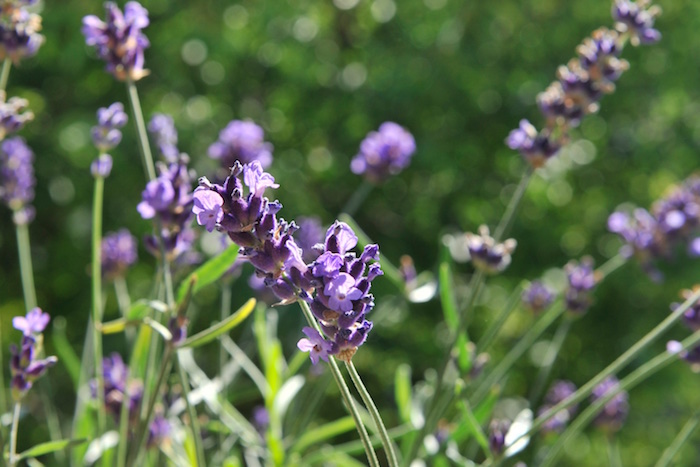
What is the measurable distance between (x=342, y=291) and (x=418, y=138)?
285cm

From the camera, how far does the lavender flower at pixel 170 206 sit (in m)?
0.97

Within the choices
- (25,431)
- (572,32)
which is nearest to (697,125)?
(572,32)

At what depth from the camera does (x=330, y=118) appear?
3.48 meters

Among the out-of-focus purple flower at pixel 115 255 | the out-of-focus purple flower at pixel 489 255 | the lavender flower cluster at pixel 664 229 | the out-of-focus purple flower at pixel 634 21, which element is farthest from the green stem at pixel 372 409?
the out-of-focus purple flower at pixel 115 255

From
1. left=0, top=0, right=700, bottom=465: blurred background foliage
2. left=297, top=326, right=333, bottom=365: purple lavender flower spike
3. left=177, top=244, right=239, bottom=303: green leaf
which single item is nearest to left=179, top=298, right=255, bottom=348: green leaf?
left=177, top=244, right=239, bottom=303: green leaf

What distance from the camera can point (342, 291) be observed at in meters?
0.63

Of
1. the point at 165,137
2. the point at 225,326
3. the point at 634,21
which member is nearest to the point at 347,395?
the point at 225,326

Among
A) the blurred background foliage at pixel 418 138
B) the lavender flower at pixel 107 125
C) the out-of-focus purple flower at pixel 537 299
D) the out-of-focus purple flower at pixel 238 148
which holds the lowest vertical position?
the blurred background foliage at pixel 418 138

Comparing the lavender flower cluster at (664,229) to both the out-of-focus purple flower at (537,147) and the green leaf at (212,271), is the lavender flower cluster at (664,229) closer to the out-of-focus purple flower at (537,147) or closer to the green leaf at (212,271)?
the out-of-focus purple flower at (537,147)

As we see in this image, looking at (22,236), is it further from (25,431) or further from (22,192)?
(25,431)

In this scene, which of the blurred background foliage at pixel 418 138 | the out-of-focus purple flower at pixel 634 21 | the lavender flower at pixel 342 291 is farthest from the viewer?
the blurred background foliage at pixel 418 138

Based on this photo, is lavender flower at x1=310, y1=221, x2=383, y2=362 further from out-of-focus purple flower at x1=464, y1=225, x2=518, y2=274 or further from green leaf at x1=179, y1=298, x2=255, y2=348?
out-of-focus purple flower at x1=464, y1=225, x2=518, y2=274

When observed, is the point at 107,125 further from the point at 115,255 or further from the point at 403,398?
the point at 403,398

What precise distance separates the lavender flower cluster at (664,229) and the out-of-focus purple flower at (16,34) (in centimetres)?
99
